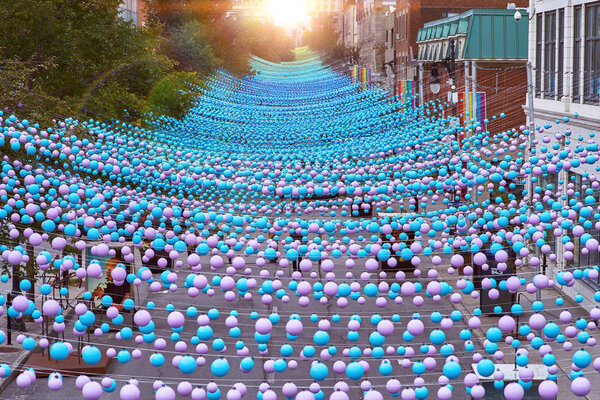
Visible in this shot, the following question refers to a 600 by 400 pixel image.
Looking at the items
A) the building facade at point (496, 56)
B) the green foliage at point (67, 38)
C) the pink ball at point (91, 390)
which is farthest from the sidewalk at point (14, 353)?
the building facade at point (496, 56)

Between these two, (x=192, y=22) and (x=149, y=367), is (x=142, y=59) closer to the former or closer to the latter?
(x=149, y=367)

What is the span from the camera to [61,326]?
10.3 m

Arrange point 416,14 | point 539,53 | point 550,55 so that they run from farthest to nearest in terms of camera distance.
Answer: point 416,14
point 539,53
point 550,55

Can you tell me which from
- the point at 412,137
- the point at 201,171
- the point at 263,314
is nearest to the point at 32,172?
the point at 201,171

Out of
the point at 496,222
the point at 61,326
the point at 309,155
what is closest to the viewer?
the point at 61,326

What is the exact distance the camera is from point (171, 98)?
106 ft

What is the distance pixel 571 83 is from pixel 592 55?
163 centimetres

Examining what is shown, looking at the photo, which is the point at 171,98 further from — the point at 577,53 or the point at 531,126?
the point at 531,126

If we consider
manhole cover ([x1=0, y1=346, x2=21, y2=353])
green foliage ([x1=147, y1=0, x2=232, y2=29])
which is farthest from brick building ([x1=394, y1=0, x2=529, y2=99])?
manhole cover ([x1=0, y1=346, x2=21, y2=353])

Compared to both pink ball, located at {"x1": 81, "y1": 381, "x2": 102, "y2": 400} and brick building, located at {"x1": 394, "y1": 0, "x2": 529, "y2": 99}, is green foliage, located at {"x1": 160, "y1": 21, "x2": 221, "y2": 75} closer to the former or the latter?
brick building, located at {"x1": 394, "y1": 0, "x2": 529, "y2": 99}

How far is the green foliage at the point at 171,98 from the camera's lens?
3189 cm

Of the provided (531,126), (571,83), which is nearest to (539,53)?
(571,83)

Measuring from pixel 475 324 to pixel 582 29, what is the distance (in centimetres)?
1250

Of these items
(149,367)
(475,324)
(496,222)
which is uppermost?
(496,222)
